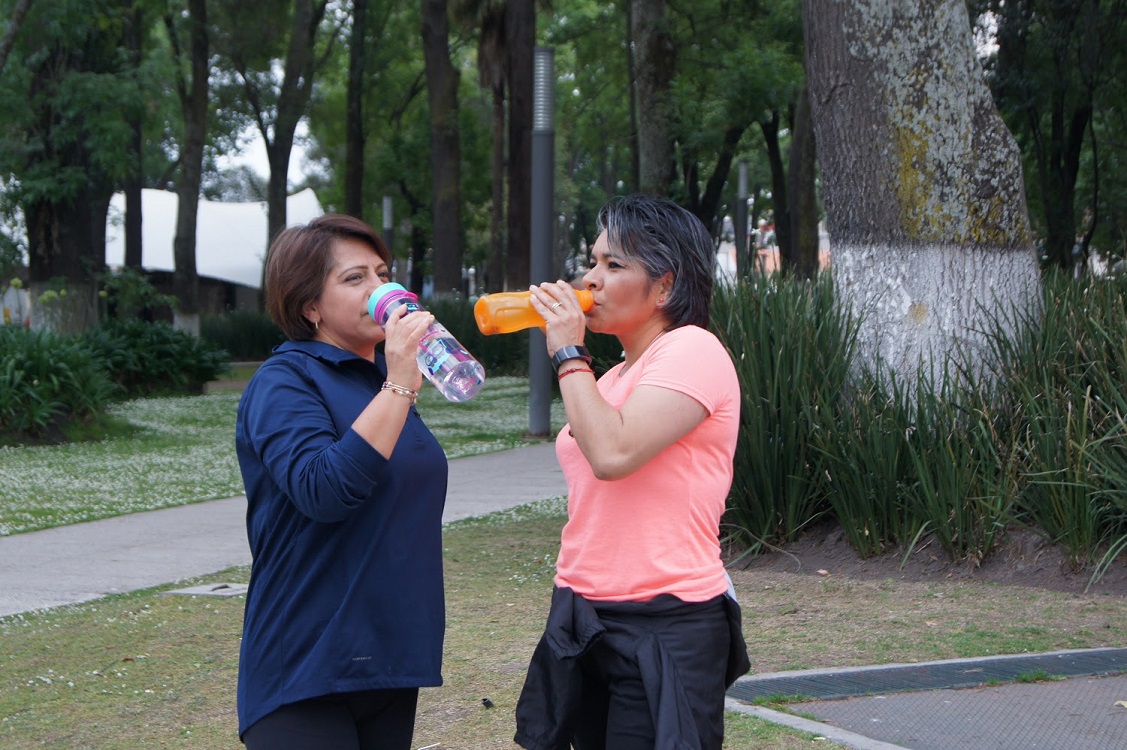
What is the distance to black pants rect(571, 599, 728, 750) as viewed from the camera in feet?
9.00

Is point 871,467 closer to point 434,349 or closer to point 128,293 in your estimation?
point 434,349

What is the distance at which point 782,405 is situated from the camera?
7.66m

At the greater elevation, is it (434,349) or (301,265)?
(301,265)

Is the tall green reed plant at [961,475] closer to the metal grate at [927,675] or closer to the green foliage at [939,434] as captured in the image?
the green foliage at [939,434]

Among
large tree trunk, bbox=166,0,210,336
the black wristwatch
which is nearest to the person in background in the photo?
the black wristwatch

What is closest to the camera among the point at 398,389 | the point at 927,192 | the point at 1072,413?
the point at 398,389

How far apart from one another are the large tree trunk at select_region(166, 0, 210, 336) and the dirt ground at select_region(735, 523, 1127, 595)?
2130 centimetres

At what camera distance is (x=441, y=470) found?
2.87 metres

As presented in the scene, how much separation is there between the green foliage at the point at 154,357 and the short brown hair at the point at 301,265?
19.3 metres

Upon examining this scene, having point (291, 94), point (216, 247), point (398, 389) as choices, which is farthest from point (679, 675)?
point (216, 247)

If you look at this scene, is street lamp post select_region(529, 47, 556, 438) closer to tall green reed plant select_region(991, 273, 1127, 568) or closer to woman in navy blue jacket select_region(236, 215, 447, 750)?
tall green reed plant select_region(991, 273, 1127, 568)

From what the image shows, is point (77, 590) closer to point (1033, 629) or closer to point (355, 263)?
point (1033, 629)

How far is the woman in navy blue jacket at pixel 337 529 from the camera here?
2.60 meters

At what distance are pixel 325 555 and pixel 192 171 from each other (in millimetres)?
27660
